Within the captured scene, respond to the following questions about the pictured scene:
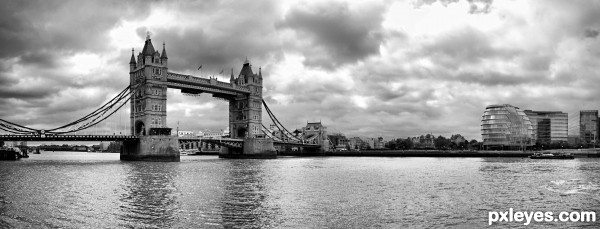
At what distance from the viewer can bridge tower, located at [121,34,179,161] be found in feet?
305

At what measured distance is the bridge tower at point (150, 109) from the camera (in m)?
92.9

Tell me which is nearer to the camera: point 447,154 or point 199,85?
point 199,85

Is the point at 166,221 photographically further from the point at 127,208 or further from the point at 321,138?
the point at 321,138

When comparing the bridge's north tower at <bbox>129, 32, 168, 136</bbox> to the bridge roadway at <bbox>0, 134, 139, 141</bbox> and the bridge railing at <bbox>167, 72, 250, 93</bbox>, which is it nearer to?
the bridge railing at <bbox>167, 72, 250, 93</bbox>

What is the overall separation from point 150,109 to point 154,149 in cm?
914

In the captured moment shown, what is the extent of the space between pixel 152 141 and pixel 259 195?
64.8 metres

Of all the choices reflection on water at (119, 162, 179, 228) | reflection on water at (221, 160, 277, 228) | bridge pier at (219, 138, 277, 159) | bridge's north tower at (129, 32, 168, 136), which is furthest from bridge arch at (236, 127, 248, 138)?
reflection on water at (221, 160, 277, 228)

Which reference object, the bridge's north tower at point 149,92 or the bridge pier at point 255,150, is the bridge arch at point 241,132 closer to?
the bridge pier at point 255,150

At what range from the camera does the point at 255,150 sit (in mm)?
123875

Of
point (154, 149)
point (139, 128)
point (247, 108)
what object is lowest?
point (154, 149)

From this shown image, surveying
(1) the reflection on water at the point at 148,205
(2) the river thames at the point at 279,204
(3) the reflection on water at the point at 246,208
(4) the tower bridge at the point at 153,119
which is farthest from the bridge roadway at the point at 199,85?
(3) the reflection on water at the point at 246,208

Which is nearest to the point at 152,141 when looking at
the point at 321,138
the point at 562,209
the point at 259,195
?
the point at 259,195

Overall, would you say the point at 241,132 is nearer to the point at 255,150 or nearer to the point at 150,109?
the point at 255,150

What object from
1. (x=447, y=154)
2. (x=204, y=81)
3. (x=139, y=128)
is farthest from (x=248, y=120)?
(x=447, y=154)
